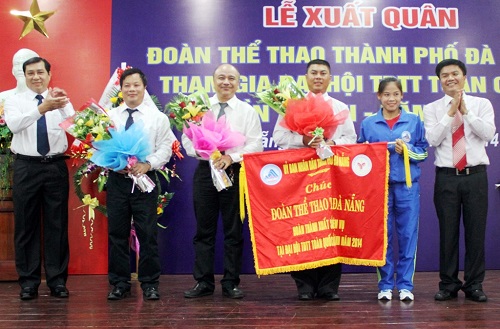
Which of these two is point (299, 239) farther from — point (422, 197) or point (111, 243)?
point (422, 197)

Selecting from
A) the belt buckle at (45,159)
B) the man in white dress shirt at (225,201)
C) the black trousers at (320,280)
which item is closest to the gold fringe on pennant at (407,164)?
the black trousers at (320,280)

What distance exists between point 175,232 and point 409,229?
2.12 m

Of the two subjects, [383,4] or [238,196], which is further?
[383,4]

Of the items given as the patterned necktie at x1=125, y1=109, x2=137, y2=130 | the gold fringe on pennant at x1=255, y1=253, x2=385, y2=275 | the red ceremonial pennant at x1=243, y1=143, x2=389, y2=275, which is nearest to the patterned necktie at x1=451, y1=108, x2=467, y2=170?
the red ceremonial pennant at x1=243, y1=143, x2=389, y2=275

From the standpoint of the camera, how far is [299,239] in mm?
3684

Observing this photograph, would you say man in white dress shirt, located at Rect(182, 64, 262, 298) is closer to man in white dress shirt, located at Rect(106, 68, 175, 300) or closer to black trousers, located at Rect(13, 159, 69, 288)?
man in white dress shirt, located at Rect(106, 68, 175, 300)

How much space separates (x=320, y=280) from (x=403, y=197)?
74cm

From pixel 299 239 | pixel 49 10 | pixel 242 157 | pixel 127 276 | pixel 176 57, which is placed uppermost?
pixel 49 10

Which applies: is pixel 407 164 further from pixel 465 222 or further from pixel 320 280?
pixel 320 280

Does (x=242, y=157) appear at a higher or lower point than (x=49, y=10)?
lower

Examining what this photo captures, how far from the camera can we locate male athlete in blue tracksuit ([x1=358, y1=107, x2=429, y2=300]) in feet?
12.0

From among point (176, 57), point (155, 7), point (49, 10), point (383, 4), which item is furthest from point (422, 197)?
point (49, 10)

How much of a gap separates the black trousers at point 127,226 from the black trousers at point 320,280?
0.92 meters

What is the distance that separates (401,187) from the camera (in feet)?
12.1
